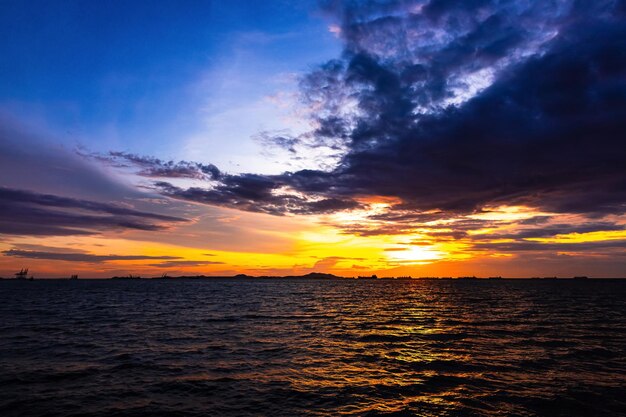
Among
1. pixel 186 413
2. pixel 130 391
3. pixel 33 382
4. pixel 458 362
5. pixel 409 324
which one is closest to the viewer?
pixel 186 413

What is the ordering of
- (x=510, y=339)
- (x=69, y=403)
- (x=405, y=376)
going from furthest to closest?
(x=510, y=339), (x=405, y=376), (x=69, y=403)

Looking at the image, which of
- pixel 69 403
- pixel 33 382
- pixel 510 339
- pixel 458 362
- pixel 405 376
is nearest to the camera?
pixel 69 403

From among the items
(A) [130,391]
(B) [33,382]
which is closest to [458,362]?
(A) [130,391]

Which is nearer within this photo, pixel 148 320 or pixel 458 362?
pixel 458 362

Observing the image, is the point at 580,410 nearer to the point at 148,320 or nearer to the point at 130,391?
the point at 130,391

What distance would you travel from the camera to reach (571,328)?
41.4 m

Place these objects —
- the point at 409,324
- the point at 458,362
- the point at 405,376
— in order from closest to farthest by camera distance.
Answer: the point at 405,376
the point at 458,362
the point at 409,324

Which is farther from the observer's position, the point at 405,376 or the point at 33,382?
the point at 405,376

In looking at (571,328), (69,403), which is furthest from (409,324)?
(69,403)

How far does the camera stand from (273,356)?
2658cm

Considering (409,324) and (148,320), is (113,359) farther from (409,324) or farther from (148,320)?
(409,324)

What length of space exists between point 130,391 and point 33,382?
606cm

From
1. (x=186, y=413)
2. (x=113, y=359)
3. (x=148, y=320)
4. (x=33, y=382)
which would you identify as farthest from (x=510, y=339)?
(x=148, y=320)

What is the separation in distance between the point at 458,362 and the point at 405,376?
5784mm
